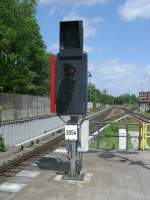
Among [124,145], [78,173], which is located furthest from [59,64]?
[124,145]

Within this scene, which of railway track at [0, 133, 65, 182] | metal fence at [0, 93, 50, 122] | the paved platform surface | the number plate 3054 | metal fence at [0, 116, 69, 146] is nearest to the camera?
the paved platform surface

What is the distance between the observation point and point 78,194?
12.0 meters

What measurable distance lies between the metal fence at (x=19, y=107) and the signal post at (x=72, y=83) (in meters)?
13.2

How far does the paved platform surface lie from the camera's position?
1184 centimetres

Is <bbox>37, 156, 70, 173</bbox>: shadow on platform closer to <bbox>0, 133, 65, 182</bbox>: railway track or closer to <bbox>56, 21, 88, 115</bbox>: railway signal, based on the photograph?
<bbox>0, 133, 65, 182</bbox>: railway track

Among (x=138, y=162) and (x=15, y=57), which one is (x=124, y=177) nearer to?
(x=138, y=162)

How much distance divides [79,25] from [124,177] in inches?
173

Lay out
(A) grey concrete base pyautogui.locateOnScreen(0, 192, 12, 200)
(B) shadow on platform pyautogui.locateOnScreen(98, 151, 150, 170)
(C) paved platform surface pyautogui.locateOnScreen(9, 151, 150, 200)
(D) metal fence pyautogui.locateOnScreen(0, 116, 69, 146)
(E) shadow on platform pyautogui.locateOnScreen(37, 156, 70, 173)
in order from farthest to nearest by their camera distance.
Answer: (D) metal fence pyautogui.locateOnScreen(0, 116, 69, 146) → (B) shadow on platform pyautogui.locateOnScreen(98, 151, 150, 170) → (E) shadow on platform pyautogui.locateOnScreen(37, 156, 70, 173) → (C) paved platform surface pyautogui.locateOnScreen(9, 151, 150, 200) → (A) grey concrete base pyautogui.locateOnScreen(0, 192, 12, 200)

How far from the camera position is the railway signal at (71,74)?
14.2 meters

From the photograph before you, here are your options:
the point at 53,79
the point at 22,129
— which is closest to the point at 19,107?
the point at 22,129

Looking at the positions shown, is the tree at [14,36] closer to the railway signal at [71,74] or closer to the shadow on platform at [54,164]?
the shadow on platform at [54,164]

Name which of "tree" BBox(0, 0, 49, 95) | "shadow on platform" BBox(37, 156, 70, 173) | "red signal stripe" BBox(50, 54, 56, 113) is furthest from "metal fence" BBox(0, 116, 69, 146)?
"red signal stripe" BBox(50, 54, 56, 113)

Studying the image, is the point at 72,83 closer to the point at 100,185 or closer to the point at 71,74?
the point at 71,74

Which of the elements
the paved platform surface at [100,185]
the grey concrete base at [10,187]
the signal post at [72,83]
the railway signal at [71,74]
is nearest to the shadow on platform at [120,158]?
the paved platform surface at [100,185]
